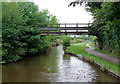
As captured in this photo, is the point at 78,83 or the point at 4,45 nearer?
the point at 78,83

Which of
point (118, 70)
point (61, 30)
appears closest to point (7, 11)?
point (61, 30)

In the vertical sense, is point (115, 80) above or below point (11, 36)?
below

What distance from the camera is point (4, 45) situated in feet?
37.7

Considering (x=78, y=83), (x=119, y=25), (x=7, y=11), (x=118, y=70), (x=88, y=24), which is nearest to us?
(x=78, y=83)

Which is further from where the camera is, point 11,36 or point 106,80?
point 11,36

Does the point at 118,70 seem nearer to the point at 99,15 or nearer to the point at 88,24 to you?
the point at 99,15

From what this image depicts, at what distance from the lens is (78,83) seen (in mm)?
7203

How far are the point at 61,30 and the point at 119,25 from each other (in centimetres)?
910

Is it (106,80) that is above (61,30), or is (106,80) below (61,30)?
below

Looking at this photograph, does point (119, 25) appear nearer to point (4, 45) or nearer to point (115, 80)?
point (115, 80)

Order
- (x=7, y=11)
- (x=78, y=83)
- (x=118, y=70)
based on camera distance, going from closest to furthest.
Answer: (x=78, y=83) < (x=118, y=70) < (x=7, y=11)

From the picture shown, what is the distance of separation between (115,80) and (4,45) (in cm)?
973

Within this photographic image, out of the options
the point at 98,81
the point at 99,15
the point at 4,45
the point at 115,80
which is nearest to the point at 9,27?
the point at 4,45

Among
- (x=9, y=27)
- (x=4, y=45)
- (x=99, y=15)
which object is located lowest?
(x=4, y=45)
